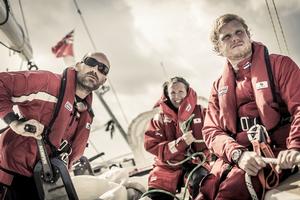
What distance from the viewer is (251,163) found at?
2191 mm

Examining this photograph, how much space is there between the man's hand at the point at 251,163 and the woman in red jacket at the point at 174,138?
1542 mm

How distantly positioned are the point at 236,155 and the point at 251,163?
15 cm

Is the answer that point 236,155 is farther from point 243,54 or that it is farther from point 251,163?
point 243,54

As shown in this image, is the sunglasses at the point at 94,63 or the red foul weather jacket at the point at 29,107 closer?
the red foul weather jacket at the point at 29,107

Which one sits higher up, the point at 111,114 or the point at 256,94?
the point at 256,94

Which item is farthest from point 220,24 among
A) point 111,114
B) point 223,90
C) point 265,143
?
point 111,114

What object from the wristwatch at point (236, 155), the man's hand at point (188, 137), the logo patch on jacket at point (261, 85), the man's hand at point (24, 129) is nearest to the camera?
the wristwatch at point (236, 155)

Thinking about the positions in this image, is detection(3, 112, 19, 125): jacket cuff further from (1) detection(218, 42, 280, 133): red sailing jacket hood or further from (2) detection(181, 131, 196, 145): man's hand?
(1) detection(218, 42, 280, 133): red sailing jacket hood

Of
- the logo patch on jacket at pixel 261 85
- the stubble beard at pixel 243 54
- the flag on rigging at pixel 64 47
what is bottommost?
the logo patch on jacket at pixel 261 85

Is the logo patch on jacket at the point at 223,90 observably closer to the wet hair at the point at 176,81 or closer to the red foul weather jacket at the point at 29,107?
the red foul weather jacket at the point at 29,107

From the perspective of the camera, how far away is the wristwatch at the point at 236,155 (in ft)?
7.57

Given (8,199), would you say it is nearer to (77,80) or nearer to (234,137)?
(77,80)

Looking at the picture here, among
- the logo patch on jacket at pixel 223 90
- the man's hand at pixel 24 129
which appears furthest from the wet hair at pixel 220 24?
the man's hand at pixel 24 129

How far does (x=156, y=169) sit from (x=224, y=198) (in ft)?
6.40
